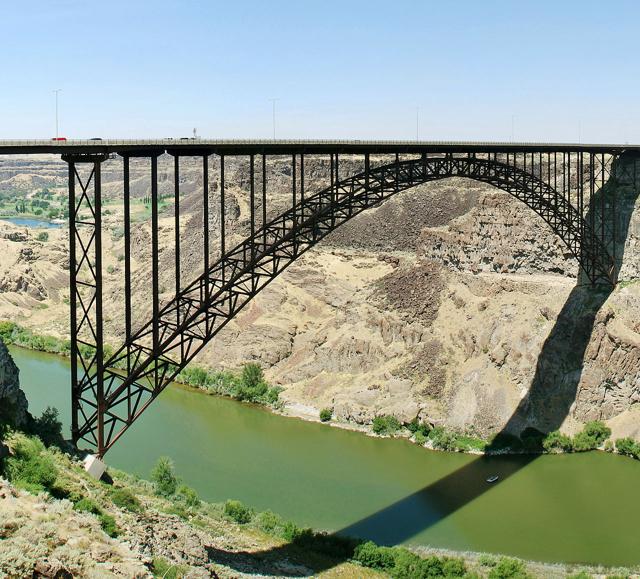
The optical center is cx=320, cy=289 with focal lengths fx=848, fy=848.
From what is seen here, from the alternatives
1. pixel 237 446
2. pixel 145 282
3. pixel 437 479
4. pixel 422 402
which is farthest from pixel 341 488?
pixel 145 282

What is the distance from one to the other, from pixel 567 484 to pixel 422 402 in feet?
31.8

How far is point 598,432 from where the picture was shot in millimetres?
38844

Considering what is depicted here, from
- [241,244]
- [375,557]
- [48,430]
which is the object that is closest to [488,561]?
[375,557]

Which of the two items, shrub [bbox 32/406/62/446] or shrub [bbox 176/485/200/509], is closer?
shrub [bbox 32/406/62/446]

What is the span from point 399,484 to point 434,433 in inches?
242

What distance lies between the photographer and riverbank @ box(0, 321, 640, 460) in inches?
1503

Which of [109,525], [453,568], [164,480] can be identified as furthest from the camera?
[164,480]

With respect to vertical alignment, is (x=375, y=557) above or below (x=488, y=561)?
above

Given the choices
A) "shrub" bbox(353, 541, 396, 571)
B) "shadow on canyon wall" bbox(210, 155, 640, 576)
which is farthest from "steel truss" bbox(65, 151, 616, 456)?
"shrub" bbox(353, 541, 396, 571)

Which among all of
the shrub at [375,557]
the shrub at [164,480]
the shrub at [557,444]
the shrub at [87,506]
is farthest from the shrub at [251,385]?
the shrub at [87,506]

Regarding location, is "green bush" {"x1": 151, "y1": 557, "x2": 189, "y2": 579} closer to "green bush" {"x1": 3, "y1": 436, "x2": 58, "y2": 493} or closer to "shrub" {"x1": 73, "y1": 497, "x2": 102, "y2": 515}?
"shrub" {"x1": 73, "y1": 497, "x2": 102, "y2": 515}

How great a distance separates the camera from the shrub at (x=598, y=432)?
38.7 metres

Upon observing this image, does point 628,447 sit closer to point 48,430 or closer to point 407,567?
point 407,567

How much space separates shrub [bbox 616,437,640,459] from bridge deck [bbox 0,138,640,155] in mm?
13641
